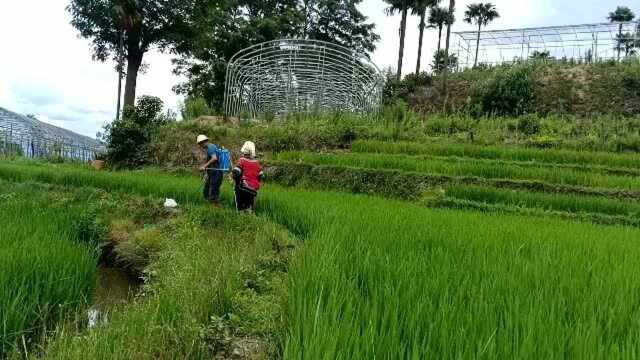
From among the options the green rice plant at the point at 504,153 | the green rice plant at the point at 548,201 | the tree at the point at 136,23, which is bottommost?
the green rice plant at the point at 548,201

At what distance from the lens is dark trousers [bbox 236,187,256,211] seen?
638 centimetres

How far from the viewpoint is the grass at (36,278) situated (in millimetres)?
2617

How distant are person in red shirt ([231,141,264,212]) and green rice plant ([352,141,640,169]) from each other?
5758mm

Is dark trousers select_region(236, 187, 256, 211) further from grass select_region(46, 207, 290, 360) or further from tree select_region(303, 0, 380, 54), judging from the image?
tree select_region(303, 0, 380, 54)

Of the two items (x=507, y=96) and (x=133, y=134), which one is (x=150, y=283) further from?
(x=507, y=96)

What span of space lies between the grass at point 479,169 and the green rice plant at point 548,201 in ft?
2.58

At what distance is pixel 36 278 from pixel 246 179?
3.38m

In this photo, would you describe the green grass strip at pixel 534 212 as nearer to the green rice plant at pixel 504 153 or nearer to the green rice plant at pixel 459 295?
the green rice plant at pixel 459 295

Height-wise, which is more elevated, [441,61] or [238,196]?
[441,61]

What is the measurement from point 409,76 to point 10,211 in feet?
76.3

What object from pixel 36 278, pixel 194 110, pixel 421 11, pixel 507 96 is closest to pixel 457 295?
pixel 36 278

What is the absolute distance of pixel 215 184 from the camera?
7.15 m

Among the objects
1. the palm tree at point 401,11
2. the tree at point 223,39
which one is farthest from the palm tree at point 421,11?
the tree at point 223,39

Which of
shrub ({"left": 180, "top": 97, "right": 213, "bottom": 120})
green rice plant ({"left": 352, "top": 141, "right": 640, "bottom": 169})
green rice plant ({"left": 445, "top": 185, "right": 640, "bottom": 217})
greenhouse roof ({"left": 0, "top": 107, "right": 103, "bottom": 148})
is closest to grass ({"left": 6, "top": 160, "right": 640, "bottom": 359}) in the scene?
green rice plant ({"left": 445, "top": 185, "right": 640, "bottom": 217})
